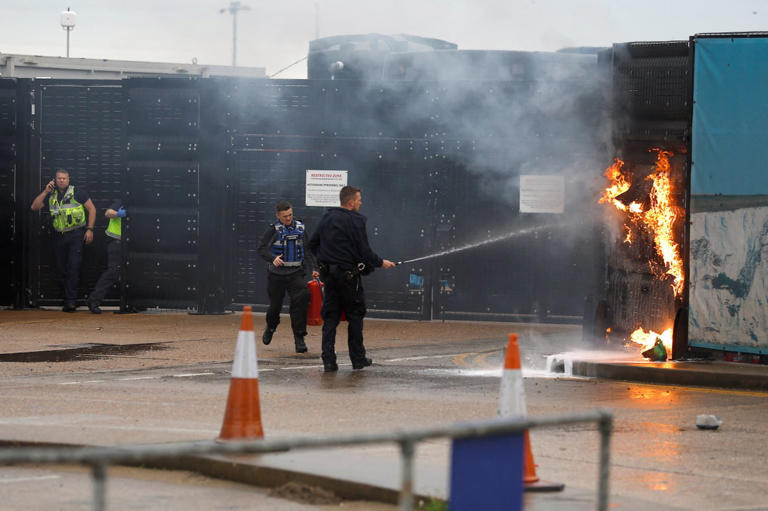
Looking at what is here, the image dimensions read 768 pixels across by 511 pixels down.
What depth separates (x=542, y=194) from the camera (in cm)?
1936

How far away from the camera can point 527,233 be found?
1962 centimetres

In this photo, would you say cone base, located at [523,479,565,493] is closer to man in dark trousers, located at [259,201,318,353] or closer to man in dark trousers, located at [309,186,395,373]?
man in dark trousers, located at [309,186,395,373]

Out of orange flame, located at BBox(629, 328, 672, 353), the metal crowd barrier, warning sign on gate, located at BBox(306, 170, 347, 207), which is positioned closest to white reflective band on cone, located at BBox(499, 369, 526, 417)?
the metal crowd barrier

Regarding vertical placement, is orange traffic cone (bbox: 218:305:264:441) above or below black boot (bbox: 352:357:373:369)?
above

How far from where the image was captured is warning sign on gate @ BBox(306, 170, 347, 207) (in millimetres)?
20109

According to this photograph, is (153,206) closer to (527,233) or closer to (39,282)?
(39,282)

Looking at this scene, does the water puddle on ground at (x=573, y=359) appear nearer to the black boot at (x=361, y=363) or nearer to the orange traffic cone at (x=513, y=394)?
the black boot at (x=361, y=363)

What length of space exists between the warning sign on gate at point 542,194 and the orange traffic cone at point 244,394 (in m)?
11.8

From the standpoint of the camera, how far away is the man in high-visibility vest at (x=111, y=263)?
68.1ft

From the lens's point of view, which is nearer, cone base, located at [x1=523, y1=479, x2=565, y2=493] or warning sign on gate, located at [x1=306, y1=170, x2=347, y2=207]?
cone base, located at [x1=523, y1=479, x2=565, y2=493]

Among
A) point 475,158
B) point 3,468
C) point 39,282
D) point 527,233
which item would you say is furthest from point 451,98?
point 3,468

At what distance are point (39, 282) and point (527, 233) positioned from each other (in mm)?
7747

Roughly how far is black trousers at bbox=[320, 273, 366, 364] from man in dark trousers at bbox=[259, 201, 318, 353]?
2049 mm

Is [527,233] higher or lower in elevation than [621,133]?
lower
